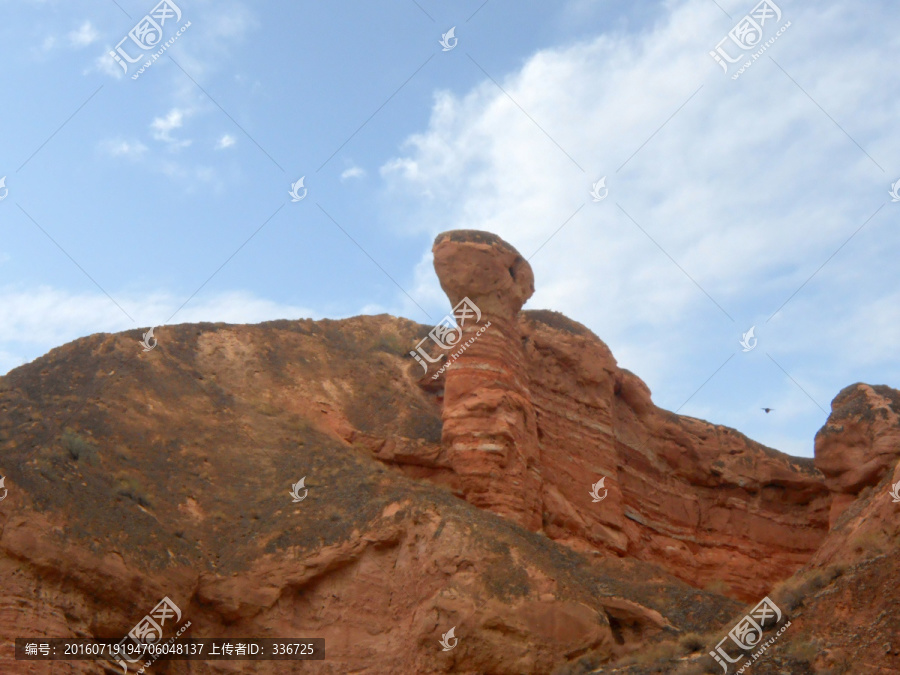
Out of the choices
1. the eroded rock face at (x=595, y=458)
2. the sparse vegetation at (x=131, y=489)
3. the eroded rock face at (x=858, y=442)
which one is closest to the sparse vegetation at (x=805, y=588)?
the eroded rock face at (x=595, y=458)

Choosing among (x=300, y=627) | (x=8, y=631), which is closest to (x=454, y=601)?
(x=300, y=627)

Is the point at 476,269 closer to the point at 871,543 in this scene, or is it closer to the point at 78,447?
the point at 78,447

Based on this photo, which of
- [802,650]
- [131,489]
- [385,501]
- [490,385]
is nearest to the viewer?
[802,650]

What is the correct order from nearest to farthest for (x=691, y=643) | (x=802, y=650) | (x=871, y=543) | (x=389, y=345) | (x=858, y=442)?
(x=802, y=650) → (x=871, y=543) → (x=691, y=643) → (x=858, y=442) → (x=389, y=345)

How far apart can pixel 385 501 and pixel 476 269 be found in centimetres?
1107

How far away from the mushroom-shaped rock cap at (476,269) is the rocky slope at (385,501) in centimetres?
8

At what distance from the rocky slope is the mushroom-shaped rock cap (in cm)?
8

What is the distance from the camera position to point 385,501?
27.8m

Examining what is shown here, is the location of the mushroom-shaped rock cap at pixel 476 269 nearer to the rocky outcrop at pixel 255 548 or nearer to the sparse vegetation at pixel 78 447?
the rocky outcrop at pixel 255 548

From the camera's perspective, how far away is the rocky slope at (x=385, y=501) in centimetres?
2283

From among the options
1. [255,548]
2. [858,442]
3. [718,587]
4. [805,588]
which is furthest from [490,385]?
[718,587]

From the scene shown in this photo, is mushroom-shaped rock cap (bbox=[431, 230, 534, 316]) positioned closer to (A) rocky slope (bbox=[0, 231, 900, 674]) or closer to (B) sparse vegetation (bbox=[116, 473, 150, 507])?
(A) rocky slope (bbox=[0, 231, 900, 674])

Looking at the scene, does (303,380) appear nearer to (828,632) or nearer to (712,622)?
(712,622)

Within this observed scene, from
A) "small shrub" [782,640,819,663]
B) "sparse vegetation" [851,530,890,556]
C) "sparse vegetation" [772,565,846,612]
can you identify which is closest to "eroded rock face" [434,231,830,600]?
"sparse vegetation" [772,565,846,612]
